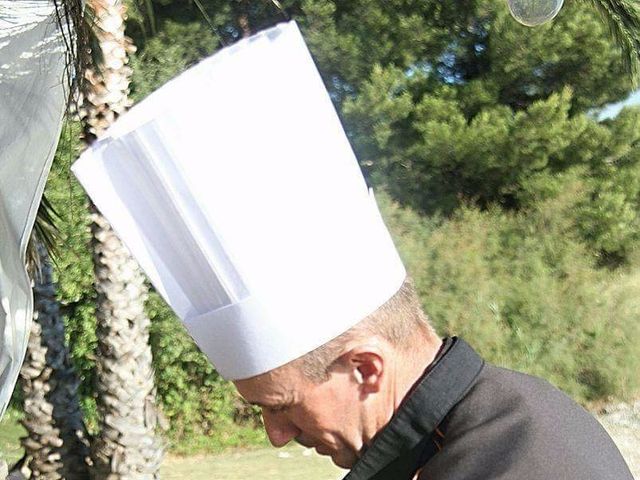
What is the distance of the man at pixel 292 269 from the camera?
1.55 metres

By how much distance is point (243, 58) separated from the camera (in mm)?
1621

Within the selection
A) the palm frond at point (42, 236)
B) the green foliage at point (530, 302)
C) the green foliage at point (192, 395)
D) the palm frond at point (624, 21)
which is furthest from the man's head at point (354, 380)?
the green foliage at point (530, 302)

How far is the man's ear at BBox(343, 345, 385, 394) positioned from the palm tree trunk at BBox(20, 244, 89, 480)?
12.8ft

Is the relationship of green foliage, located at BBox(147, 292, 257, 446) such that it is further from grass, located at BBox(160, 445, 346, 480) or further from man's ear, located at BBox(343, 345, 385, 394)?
man's ear, located at BBox(343, 345, 385, 394)

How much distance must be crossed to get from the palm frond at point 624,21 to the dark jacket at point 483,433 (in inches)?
224

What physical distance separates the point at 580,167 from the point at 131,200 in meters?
14.0

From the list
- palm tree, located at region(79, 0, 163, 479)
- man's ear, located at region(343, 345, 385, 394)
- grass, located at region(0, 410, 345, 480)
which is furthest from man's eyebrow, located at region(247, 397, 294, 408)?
grass, located at region(0, 410, 345, 480)

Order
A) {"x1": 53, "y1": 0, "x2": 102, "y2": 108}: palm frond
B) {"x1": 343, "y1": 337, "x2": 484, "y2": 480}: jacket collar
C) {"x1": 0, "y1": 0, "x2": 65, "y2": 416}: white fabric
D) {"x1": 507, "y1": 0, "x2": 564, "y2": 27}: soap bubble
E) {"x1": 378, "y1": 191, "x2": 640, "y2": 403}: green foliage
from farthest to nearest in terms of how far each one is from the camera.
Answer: {"x1": 378, "y1": 191, "x2": 640, "y2": 403}: green foliage < {"x1": 507, "y1": 0, "x2": 564, "y2": 27}: soap bubble < {"x1": 0, "y1": 0, "x2": 65, "y2": 416}: white fabric < {"x1": 53, "y1": 0, "x2": 102, "y2": 108}: palm frond < {"x1": 343, "y1": 337, "x2": 484, "y2": 480}: jacket collar

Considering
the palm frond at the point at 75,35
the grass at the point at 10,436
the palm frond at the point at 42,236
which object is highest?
the palm frond at the point at 75,35

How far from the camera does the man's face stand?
1.58m

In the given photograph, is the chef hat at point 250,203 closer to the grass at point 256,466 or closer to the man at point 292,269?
the man at point 292,269

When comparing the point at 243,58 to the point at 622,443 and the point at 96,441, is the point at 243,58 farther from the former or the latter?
the point at 622,443

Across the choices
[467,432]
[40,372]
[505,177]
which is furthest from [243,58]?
[505,177]

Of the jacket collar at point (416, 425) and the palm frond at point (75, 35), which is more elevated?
the palm frond at point (75, 35)
